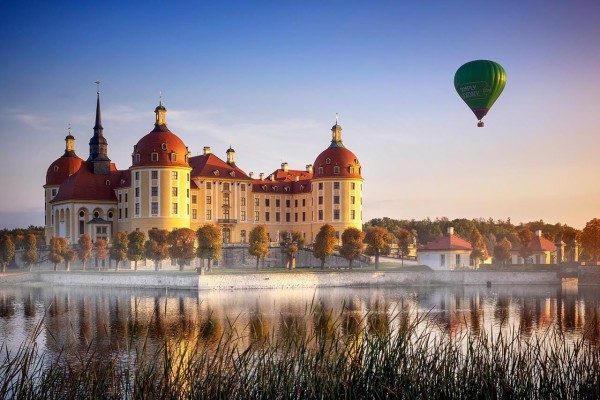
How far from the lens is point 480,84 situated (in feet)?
114

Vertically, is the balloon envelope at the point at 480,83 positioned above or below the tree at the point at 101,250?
above

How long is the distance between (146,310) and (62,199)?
34.9 metres

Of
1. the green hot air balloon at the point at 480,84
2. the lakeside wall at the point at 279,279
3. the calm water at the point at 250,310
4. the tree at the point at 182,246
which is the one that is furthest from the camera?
the tree at the point at 182,246

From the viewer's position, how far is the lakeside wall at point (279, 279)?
53.2m

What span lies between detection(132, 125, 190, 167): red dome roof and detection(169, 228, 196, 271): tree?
354 inches

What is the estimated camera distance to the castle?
6881cm

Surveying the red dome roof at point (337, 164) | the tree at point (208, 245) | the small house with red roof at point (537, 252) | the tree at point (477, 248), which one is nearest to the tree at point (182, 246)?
the tree at point (208, 245)

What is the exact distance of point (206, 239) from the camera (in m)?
59.3

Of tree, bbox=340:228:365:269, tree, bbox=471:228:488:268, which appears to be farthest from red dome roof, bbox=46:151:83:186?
tree, bbox=471:228:488:268

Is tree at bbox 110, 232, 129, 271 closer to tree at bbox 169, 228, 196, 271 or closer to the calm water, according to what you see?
tree at bbox 169, 228, 196, 271

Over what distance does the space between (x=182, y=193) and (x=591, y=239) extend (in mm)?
34098

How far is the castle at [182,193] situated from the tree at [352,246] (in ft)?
35.3

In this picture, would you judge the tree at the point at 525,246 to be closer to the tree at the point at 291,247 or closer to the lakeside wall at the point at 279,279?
the lakeside wall at the point at 279,279

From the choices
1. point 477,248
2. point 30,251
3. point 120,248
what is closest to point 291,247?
point 120,248
